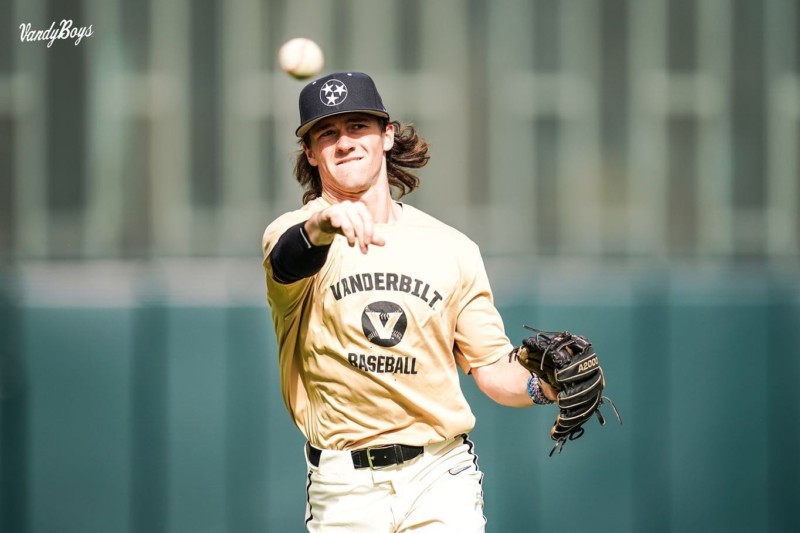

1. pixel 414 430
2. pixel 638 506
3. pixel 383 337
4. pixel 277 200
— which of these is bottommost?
pixel 638 506

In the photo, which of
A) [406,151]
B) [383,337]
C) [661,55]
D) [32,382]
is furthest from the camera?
[661,55]

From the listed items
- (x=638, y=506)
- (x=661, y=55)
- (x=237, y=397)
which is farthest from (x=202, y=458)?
(x=661, y=55)

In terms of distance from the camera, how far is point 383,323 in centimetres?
340

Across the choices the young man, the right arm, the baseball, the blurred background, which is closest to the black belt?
the young man

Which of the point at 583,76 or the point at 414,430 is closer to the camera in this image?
the point at 414,430

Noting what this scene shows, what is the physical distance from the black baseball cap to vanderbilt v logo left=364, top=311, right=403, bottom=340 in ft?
2.12

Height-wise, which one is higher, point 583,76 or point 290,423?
point 583,76

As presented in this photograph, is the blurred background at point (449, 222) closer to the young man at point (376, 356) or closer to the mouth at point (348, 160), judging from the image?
the young man at point (376, 356)

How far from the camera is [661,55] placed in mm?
6355

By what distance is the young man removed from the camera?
338cm

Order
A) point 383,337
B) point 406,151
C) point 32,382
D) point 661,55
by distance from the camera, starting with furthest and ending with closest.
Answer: point 661,55
point 32,382
point 406,151
point 383,337

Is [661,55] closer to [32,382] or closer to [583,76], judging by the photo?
[583,76]

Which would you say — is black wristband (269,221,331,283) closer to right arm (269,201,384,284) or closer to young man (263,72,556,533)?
right arm (269,201,384,284)

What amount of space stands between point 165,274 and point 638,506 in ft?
9.73
